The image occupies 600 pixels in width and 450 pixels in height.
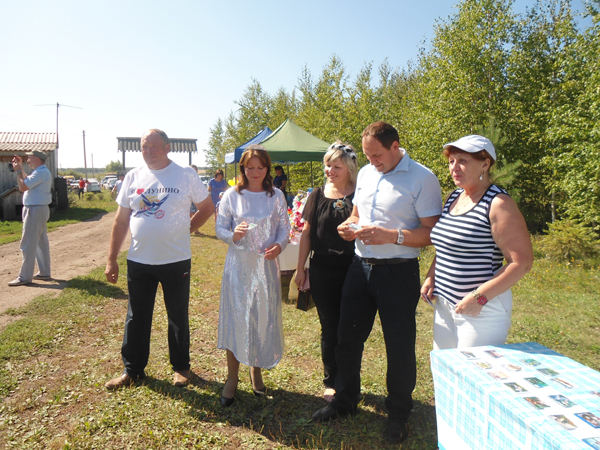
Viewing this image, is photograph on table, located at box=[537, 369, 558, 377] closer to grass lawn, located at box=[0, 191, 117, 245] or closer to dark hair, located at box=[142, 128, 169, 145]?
dark hair, located at box=[142, 128, 169, 145]

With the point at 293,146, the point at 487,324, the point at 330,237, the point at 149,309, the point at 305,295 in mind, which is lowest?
the point at 149,309

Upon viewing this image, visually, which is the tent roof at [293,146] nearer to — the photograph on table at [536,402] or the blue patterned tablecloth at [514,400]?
the blue patterned tablecloth at [514,400]

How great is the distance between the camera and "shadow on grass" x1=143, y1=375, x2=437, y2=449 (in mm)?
2756

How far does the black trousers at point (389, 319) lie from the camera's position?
2590 millimetres

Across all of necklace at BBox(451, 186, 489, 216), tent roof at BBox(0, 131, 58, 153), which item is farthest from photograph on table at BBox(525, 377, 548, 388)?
tent roof at BBox(0, 131, 58, 153)

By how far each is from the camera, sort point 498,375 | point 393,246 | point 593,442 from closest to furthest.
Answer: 1. point 593,442
2. point 498,375
3. point 393,246

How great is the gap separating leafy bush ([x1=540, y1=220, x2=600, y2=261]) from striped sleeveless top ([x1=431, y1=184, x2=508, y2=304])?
25.3 feet

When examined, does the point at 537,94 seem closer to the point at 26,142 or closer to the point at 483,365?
the point at 483,365

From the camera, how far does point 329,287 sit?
309 centimetres

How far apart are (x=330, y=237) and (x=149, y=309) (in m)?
1.68

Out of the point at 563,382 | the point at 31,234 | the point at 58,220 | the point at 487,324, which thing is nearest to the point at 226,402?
the point at 487,324

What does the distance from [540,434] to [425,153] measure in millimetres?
16291

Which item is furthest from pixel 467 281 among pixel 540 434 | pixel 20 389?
pixel 20 389

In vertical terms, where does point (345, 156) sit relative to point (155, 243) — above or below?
above
